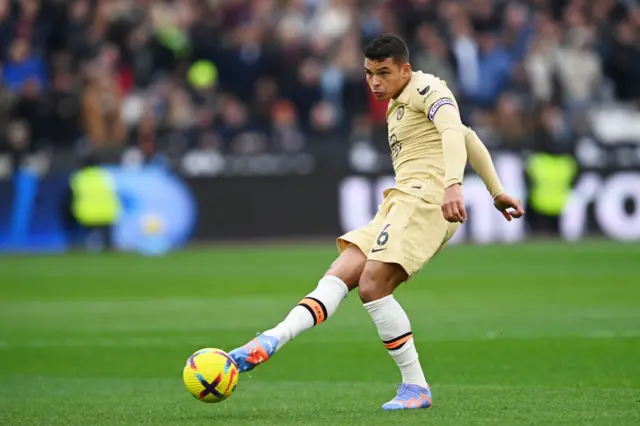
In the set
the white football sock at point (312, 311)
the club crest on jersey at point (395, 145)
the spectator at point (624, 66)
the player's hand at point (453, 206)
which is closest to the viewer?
the player's hand at point (453, 206)

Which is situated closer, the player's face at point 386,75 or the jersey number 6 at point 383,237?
the jersey number 6 at point 383,237

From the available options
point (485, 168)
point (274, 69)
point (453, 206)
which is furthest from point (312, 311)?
point (274, 69)

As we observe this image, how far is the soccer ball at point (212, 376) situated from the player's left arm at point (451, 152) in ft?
4.63

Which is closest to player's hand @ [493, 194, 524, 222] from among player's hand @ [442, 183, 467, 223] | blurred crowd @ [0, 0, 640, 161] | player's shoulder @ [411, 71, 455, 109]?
player's hand @ [442, 183, 467, 223]

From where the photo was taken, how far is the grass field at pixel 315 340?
774 cm

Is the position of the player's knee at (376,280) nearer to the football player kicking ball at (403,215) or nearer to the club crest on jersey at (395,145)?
the football player kicking ball at (403,215)

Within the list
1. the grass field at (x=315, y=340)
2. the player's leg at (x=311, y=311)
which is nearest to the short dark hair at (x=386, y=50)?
the player's leg at (x=311, y=311)

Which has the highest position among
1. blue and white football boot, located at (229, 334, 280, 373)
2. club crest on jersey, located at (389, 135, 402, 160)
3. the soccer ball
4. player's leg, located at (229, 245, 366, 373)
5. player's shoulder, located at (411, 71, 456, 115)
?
player's shoulder, located at (411, 71, 456, 115)

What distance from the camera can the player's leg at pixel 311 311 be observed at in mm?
7180

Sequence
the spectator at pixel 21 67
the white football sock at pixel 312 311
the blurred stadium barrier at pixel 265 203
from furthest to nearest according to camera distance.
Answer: the spectator at pixel 21 67 < the blurred stadium barrier at pixel 265 203 < the white football sock at pixel 312 311

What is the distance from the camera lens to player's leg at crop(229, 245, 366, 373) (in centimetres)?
718

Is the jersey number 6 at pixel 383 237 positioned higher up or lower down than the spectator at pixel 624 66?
higher up

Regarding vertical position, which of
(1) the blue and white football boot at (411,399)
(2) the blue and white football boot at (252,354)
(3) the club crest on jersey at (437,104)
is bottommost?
(1) the blue and white football boot at (411,399)

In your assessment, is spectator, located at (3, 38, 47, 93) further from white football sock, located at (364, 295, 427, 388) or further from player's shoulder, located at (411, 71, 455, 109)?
white football sock, located at (364, 295, 427, 388)
